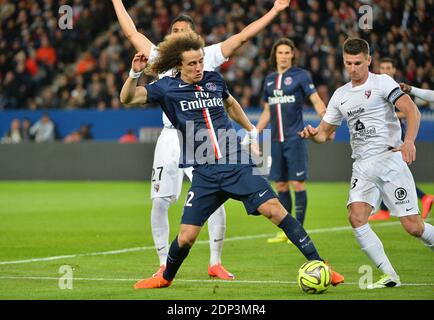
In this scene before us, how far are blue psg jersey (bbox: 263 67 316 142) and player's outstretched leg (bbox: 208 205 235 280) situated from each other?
408 cm

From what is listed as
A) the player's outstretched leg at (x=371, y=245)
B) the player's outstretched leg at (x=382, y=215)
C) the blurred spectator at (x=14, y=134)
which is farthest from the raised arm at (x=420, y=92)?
the blurred spectator at (x=14, y=134)

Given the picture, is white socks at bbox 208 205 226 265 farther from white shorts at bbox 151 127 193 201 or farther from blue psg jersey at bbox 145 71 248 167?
blue psg jersey at bbox 145 71 248 167

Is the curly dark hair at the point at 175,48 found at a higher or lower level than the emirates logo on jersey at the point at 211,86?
higher

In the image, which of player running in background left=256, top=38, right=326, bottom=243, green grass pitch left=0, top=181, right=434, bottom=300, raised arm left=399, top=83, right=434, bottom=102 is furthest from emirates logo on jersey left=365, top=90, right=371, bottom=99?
player running in background left=256, top=38, right=326, bottom=243

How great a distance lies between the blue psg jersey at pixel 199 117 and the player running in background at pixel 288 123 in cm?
507

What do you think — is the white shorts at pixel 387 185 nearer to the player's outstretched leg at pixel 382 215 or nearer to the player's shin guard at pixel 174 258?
the player's shin guard at pixel 174 258

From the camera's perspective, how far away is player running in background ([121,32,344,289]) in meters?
8.20

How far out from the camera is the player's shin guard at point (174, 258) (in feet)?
27.4

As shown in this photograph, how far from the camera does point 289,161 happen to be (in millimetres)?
13484

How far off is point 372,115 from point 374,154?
35cm

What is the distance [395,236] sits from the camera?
13.0m

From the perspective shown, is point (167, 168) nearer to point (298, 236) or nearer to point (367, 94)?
point (298, 236)
